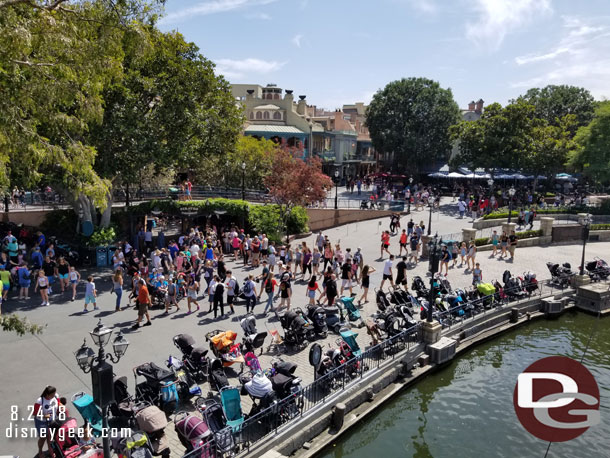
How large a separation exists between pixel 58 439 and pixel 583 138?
43897mm

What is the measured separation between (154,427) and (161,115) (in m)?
16.7

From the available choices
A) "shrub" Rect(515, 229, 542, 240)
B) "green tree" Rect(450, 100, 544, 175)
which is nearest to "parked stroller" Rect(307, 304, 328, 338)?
"shrub" Rect(515, 229, 542, 240)

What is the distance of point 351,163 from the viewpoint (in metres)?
64.4

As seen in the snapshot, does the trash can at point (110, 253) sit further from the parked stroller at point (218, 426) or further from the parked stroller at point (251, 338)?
the parked stroller at point (218, 426)

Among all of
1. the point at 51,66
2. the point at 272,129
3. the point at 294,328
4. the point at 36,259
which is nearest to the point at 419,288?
the point at 294,328

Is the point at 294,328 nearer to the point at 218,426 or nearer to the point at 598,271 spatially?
the point at 218,426

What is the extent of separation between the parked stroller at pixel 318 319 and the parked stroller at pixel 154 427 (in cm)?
593

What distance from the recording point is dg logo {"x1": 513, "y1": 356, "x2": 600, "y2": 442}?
8.64 m

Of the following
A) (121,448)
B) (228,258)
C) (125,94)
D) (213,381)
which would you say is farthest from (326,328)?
(125,94)

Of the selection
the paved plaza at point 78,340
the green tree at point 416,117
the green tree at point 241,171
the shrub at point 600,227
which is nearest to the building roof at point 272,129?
the green tree at point 416,117

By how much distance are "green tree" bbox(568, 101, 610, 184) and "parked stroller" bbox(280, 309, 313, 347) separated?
112 feet

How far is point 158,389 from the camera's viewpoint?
970 cm

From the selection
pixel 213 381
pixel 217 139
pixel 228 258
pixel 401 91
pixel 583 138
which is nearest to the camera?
pixel 213 381

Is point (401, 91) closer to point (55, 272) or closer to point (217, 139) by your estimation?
point (217, 139)
